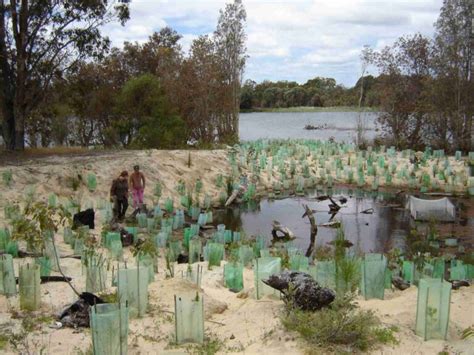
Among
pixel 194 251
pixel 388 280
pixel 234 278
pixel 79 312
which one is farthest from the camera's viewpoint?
pixel 194 251

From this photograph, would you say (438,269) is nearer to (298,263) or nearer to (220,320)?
(298,263)

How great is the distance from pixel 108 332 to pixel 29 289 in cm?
164

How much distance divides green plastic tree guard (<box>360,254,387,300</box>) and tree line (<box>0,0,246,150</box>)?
1367cm

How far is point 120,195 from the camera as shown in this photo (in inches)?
452

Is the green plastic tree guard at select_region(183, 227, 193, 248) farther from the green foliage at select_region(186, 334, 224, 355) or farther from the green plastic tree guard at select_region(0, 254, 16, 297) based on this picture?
the green foliage at select_region(186, 334, 224, 355)

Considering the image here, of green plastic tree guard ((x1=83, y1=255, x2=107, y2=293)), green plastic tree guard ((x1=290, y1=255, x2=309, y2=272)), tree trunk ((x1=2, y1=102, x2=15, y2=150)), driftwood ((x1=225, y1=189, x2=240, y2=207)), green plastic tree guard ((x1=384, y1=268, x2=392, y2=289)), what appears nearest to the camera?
green plastic tree guard ((x1=83, y1=255, x2=107, y2=293))

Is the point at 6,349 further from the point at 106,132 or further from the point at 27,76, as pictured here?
the point at 106,132

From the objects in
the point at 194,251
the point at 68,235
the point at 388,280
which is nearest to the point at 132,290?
the point at 194,251

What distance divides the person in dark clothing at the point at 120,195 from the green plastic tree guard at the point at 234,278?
17.1ft

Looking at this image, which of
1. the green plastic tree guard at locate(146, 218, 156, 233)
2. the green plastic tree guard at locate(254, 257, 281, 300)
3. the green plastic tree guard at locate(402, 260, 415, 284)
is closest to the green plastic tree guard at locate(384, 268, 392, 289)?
the green plastic tree guard at locate(402, 260, 415, 284)

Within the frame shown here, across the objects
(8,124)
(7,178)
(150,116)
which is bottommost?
(7,178)

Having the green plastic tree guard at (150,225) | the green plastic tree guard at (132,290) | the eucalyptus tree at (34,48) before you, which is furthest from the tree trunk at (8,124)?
the green plastic tree guard at (132,290)

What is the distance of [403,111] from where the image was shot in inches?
916

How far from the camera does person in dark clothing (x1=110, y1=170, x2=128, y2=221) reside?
37.0 ft
